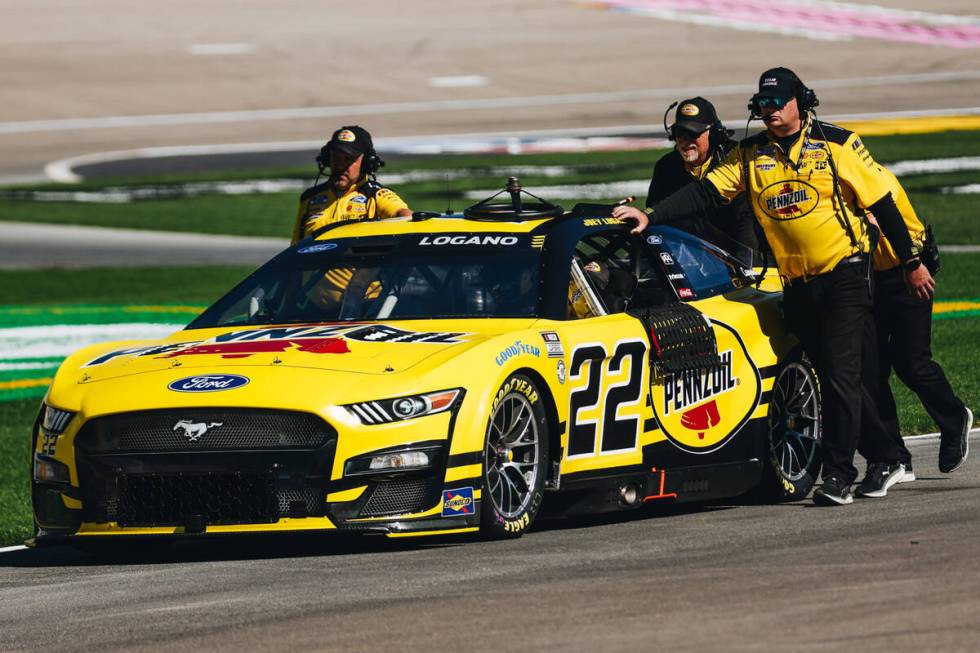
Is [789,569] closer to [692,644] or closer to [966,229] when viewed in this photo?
[692,644]

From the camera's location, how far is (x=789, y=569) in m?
6.70

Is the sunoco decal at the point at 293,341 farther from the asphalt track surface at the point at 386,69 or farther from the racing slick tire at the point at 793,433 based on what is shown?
the asphalt track surface at the point at 386,69

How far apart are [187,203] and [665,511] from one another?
23114 mm

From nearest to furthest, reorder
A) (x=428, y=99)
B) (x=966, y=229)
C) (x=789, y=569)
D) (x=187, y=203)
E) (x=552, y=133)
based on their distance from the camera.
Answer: (x=789, y=569), (x=966, y=229), (x=187, y=203), (x=552, y=133), (x=428, y=99)

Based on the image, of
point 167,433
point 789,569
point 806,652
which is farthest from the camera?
point 167,433

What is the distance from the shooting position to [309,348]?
316 inches

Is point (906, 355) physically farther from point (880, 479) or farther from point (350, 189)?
point (350, 189)

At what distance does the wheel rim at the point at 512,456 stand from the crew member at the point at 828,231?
4.96ft

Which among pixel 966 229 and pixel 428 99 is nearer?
pixel 966 229

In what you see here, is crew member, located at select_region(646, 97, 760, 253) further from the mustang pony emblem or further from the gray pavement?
the gray pavement

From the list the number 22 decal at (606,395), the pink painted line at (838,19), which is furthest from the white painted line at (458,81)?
the number 22 decal at (606,395)

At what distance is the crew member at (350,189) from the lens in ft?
36.1

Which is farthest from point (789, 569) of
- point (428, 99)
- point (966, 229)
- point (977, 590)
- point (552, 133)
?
point (428, 99)

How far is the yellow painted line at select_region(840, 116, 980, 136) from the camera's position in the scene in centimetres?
3450
